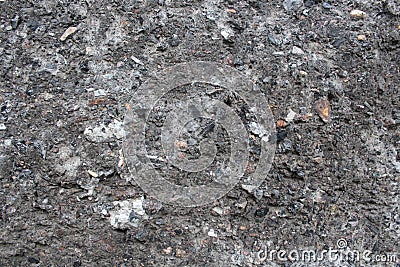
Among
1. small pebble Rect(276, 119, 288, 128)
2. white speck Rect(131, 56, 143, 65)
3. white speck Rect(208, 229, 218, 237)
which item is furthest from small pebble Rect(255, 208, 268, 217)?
white speck Rect(131, 56, 143, 65)

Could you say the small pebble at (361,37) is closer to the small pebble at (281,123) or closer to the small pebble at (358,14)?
the small pebble at (358,14)

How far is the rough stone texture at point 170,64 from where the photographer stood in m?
1.39

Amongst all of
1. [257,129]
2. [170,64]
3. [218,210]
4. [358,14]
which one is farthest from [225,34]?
[218,210]

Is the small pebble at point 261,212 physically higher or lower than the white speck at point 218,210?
higher

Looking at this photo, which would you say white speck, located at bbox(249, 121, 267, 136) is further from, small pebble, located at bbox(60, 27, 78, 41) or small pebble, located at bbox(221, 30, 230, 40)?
small pebble, located at bbox(60, 27, 78, 41)

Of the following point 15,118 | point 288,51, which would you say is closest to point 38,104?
point 15,118

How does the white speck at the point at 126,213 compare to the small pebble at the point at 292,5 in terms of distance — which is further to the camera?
the small pebble at the point at 292,5

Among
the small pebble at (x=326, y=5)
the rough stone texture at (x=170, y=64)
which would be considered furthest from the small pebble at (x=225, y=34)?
the small pebble at (x=326, y=5)

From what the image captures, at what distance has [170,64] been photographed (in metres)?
1.46

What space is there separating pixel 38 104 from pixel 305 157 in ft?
2.54

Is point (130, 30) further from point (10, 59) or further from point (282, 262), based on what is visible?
point (282, 262)

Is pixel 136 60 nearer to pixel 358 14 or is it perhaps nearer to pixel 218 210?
pixel 218 210

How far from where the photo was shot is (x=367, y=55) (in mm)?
1482

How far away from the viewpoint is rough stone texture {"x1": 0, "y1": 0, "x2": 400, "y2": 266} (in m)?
1.39
